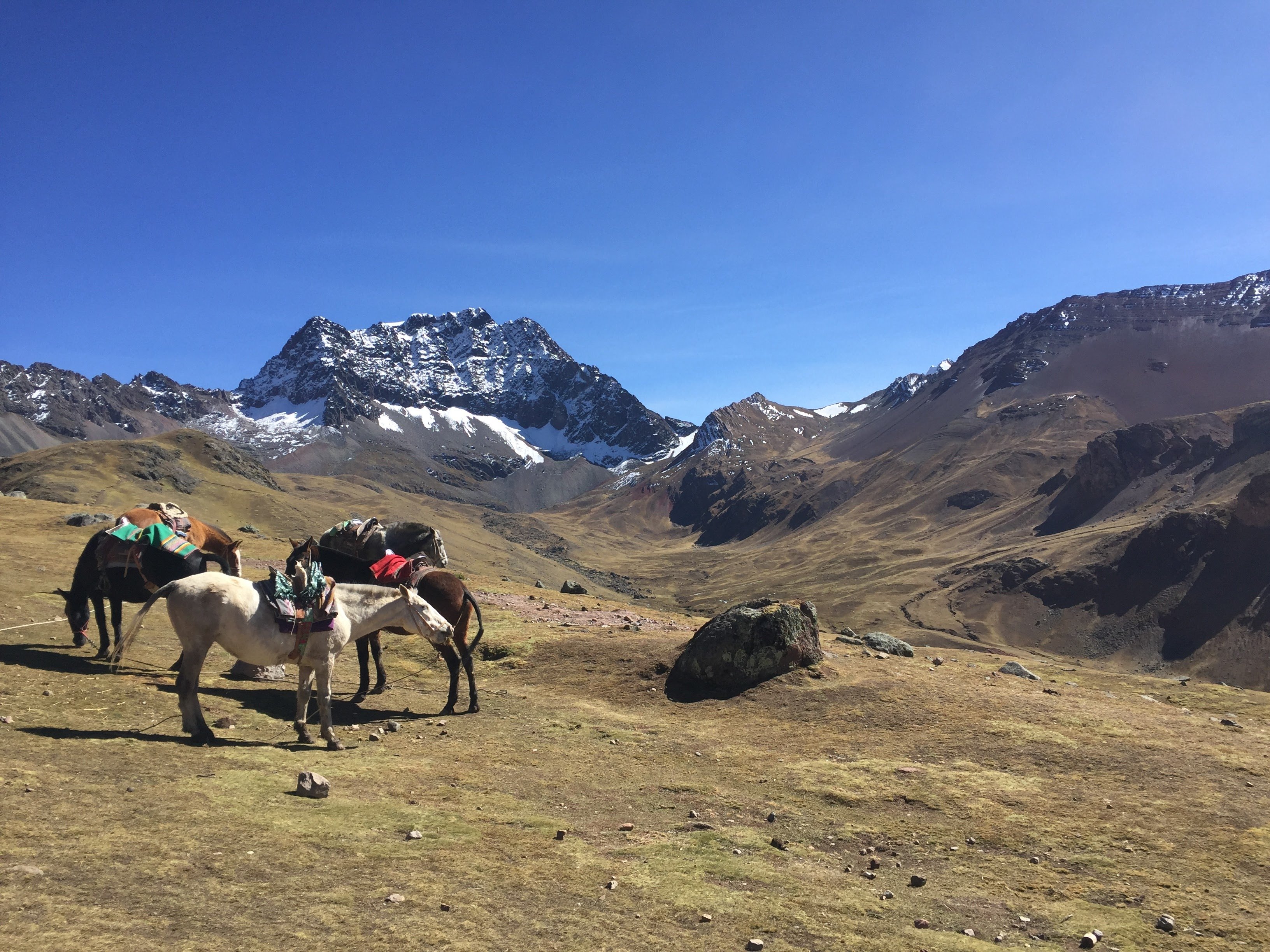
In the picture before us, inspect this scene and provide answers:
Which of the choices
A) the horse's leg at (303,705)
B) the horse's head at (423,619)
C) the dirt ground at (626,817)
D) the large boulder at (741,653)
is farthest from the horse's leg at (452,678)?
the large boulder at (741,653)

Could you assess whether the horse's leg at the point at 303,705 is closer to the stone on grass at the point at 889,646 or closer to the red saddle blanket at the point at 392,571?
the red saddle blanket at the point at 392,571

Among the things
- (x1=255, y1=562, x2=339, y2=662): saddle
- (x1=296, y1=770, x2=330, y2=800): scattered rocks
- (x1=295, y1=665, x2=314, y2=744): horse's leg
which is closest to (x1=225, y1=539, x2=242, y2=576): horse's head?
(x1=255, y1=562, x2=339, y2=662): saddle

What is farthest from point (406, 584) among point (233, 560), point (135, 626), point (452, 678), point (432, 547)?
point (432, 547)

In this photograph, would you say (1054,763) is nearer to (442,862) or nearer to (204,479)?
(442,862)

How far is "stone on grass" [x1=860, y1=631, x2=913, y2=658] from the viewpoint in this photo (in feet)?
105

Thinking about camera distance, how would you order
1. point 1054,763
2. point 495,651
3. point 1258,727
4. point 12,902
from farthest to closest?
point 495,651 < point 1258,727 < point 1054,763 < point 12,902

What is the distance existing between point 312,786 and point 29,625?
14047mm

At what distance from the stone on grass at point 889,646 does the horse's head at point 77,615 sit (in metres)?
25.9

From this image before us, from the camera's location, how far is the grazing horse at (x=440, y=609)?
18562 millimetres

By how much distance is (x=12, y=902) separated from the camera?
692 cm

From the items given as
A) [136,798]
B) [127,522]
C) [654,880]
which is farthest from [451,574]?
[654,880]

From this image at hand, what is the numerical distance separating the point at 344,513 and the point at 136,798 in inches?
5616

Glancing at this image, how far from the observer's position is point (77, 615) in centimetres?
1861

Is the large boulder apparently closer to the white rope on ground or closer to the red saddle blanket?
the red saddle blanket
